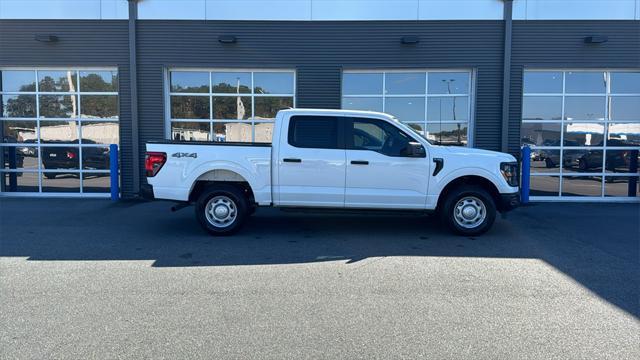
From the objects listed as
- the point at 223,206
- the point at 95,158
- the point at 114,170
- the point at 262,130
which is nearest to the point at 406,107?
the point at 262,130

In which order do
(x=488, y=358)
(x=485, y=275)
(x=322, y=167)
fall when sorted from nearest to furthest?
(x=488, y=358), (x=485, y=275), (x=322, y=167)

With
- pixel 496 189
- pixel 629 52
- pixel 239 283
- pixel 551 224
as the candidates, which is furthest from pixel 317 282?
pixel 629 52

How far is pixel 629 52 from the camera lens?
456 inches

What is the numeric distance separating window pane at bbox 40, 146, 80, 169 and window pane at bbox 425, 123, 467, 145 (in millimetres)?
9161

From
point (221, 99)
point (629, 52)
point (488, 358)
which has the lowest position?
point (488, 358)

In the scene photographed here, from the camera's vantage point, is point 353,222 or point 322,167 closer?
point 322,167

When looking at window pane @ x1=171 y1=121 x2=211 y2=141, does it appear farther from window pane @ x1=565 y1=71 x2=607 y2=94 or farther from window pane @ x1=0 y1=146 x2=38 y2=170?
window pane @ x1=565 y1=71 x2=607 y2=94

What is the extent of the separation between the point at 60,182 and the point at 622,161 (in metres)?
14.6

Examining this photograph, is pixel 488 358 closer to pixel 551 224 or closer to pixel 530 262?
pixel 530 262

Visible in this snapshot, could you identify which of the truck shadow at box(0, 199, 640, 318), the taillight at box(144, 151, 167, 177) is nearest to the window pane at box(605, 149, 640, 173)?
the truck shadow at box(0, 199, 640, 318)

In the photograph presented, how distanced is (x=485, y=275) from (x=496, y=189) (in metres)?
2.39

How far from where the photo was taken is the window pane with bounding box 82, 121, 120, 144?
39.4ft

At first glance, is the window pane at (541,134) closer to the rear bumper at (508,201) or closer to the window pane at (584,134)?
the window pane at (584,134)

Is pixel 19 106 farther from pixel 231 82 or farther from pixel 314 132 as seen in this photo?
pixel 314 132
